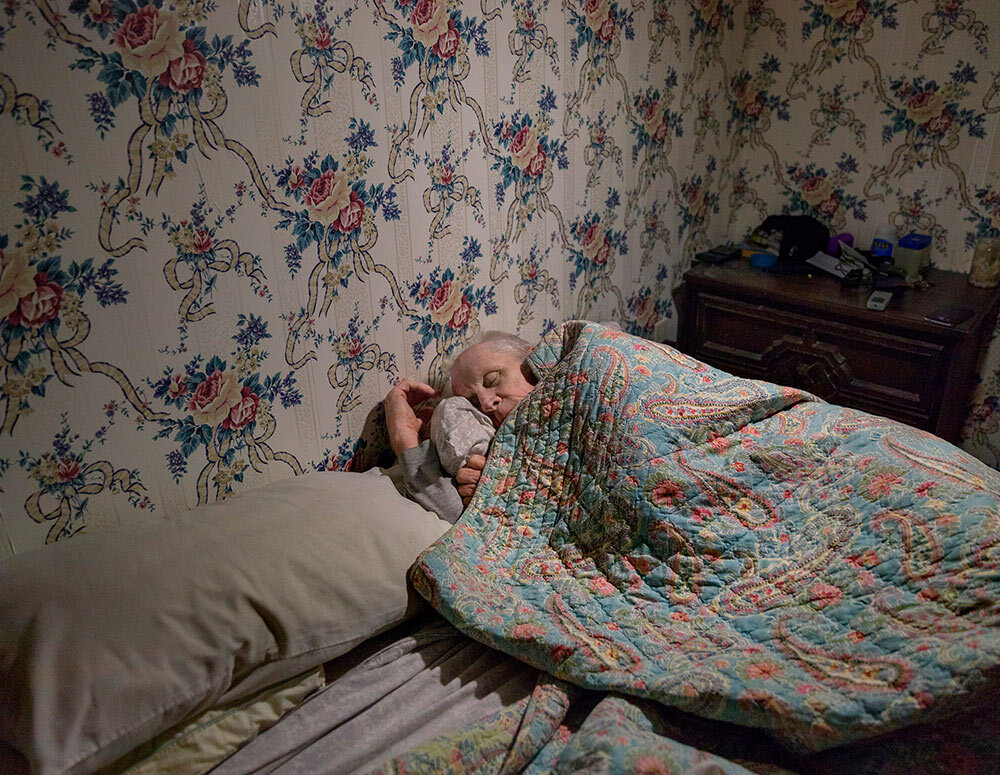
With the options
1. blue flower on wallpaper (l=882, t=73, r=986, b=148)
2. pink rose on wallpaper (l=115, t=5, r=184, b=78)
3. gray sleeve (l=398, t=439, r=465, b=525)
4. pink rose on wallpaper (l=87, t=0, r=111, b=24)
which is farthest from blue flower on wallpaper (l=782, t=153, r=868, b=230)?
pink rose on wallpaper (l=87, t=0, r=111, b=24)

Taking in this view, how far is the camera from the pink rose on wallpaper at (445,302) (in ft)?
6.32

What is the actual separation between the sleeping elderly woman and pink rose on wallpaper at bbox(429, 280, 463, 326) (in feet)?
0.33

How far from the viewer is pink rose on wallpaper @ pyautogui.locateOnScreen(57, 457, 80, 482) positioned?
53.4 inches

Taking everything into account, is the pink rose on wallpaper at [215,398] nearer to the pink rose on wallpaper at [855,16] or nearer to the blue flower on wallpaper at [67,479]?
the blue flower on wallpaper at [67,479]

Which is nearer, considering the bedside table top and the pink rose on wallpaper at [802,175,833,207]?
the bedside table top

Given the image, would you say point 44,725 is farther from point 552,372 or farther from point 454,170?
point 454,170

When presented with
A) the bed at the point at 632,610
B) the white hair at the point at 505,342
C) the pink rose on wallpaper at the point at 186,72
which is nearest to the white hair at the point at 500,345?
the white hair at the point at 505,342

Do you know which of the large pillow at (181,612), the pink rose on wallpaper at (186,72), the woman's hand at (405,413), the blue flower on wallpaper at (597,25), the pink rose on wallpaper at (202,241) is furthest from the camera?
the blue flower on wallpaper at (597,25)

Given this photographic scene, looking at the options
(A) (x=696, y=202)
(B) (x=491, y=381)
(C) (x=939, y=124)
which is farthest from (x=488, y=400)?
(C) (x=939, y=124)

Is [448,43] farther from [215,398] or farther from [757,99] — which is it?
[757,99]

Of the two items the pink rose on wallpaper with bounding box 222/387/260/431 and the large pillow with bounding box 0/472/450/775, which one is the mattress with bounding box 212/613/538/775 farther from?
the pink rose on wallpaper with bounding box 222/387/260/431

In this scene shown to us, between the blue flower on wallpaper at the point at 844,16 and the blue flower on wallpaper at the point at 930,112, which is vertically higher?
the blue flower on wallpaper at the point at 844,16

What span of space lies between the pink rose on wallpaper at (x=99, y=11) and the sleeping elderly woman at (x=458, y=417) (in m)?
0.92

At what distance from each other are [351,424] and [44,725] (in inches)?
34.5
